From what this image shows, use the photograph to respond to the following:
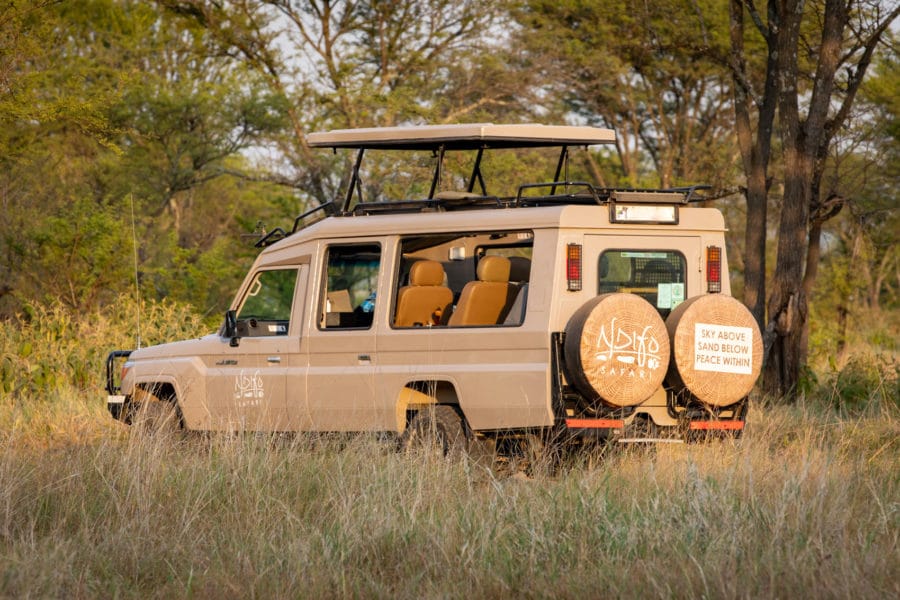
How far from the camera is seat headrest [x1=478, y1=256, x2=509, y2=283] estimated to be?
8.68 m

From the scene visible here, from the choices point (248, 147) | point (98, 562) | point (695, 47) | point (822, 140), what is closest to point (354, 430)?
point (98, 562)

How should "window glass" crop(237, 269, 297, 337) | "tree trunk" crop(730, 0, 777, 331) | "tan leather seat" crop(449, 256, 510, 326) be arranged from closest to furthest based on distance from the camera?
"tan leather seat" crop(449, 256, 510, 326), "window glass" crop(237, 269, 297, 337), "tree trunk" crop(730, 0, 777, 331)

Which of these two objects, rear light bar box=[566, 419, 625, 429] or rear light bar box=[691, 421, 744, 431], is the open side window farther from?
rear light bar box=[691, 421, 744, 431]

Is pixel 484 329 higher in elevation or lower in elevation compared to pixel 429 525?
higher

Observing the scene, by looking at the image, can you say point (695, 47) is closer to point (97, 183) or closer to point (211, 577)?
point (211, 577)

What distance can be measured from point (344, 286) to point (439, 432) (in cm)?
183

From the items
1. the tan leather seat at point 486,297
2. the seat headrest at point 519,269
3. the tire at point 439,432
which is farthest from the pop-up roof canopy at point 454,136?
the tire at point 439,432

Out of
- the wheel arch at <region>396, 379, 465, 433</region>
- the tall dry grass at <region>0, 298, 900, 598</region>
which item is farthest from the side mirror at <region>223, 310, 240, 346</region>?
the wheel arch at <region>396, 379, 465, 433</region>

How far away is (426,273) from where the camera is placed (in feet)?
Result: 29.5

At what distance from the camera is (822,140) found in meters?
15.2

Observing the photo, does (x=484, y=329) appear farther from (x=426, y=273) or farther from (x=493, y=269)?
(x=426, y=273)

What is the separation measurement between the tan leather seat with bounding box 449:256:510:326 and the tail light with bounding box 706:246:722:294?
1.37 meters

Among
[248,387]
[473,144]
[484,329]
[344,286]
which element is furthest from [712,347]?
[248,387]

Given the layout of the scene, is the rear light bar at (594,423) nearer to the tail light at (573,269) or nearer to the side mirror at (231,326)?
the tail light at (573,269)
